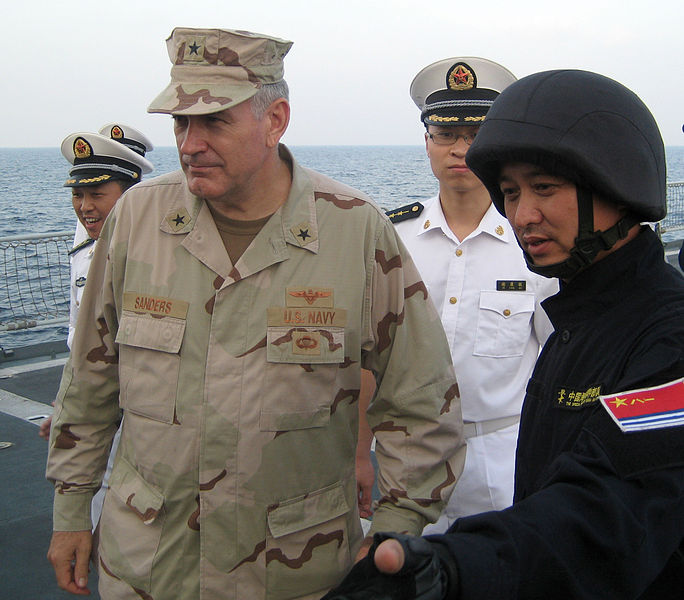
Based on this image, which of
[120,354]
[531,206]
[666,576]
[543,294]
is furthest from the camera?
[543,294]

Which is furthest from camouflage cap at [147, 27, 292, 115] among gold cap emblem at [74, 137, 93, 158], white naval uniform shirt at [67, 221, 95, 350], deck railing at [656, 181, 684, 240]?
deck railing at [656, 181, 684, 240]

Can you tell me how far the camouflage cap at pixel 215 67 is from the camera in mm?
2180

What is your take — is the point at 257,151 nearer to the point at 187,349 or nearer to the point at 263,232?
the point at 263,232

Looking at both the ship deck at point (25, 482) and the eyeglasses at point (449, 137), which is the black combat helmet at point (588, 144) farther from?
the ship deck at point (25, 482)

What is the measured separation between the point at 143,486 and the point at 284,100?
116 cm

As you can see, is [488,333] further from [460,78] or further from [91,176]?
[91,176]

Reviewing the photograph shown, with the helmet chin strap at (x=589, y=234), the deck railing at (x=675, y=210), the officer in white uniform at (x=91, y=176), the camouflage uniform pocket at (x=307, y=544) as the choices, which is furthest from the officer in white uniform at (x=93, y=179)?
the deck railing at (x=675, y=210)

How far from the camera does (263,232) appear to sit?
7.36ft

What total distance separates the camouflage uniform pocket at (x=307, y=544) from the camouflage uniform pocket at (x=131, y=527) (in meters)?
0.31

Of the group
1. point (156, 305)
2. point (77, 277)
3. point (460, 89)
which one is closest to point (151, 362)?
point (156, 305)

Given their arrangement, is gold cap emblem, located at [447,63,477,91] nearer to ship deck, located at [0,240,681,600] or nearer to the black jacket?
the black jacket

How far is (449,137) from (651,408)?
1.92 m

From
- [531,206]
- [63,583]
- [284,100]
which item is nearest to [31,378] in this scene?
[63,583]

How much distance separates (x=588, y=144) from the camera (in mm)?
1587
